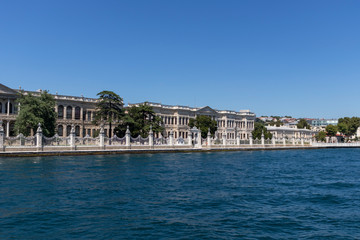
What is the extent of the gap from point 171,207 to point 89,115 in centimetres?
5712

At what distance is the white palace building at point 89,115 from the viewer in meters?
55.8

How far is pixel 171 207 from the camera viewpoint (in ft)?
42.7

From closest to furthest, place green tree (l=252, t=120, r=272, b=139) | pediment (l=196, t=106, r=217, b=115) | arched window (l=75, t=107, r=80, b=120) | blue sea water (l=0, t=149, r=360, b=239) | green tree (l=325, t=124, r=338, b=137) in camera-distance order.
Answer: blue sea water (l=0, t=149, r=360, b=239), arched window (l=75, t=107, r=80, b=120), pediment (l=196, t=106, r=217, b=115), green tree (l=252, t=120, r=272, b=139), green tree (l=325, t=124, r=338, b=137)

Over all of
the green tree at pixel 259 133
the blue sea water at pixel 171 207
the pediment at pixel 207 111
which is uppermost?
the pediment at pixel 207 111

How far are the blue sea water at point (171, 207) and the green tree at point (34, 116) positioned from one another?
20.4 meters

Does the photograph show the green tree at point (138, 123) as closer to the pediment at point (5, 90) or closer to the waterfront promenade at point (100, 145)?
the waterfront promenade at point (100, 145)

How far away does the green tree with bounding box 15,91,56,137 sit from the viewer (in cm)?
3950

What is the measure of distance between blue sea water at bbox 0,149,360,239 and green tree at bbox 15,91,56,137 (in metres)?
20.4

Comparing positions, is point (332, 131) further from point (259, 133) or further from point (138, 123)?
point (138, 123)

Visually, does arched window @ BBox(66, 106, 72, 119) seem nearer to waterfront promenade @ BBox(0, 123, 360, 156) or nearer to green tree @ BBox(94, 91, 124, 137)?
green tree @ BBox(94, 91, 124, 137)

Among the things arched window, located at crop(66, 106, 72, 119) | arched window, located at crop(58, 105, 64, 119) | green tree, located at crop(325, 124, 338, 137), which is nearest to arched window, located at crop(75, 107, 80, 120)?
arched window, located at crop(66, 106, 72, 119)

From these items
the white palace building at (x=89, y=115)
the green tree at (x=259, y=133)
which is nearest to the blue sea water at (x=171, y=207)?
the white palace building at (x=89, y=115)

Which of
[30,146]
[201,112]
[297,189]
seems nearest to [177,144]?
[30,146]

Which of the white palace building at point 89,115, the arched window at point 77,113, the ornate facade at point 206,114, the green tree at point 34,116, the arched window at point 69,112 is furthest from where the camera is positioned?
the ornate facade at point 206,114
